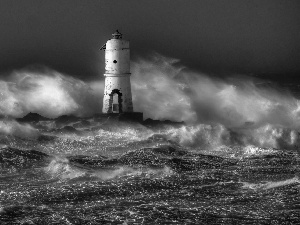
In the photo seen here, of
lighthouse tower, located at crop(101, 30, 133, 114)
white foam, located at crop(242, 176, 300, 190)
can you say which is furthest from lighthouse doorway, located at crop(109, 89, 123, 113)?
white foam, located at crop(242, 176, 300, 190)

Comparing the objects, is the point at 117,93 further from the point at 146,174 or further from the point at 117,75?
the point at 146,174

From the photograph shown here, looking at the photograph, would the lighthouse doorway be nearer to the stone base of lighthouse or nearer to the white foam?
the stone base of lighthouse

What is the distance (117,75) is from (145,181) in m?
22.4

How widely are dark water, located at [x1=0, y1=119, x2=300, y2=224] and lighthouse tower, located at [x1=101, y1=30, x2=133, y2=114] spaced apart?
8749mm

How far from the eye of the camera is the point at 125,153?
29672 mm

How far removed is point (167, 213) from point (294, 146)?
19502 millimetres

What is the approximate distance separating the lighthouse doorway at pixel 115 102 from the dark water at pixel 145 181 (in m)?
8.67

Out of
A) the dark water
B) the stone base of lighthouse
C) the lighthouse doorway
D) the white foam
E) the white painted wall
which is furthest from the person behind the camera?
the lighthouse doorway

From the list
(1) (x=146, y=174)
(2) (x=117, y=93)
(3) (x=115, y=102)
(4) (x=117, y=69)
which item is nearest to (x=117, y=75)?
(4) (x=117, y=69)

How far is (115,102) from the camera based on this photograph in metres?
45.4

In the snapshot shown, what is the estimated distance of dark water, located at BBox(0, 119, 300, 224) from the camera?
18031 mm

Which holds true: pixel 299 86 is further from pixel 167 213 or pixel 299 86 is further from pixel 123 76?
pixel 167 213

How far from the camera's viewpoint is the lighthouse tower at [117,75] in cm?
4397

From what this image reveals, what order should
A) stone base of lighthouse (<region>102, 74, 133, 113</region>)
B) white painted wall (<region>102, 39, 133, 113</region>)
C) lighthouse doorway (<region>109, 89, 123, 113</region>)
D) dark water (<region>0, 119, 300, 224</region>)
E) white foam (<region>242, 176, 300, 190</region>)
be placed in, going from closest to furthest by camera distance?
dark water (<region>0, 119, 300, 224</region>) → white foam (<region>242, 176, 300, 190</region>) → white painted wall (<region>102, 39, 133, 113</region>) → stone base of lighthouse (<region>102, 74, 133, 113</region>) → lighthouse doorway (<region>109, 89, 123, 113</region>)
